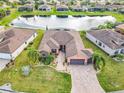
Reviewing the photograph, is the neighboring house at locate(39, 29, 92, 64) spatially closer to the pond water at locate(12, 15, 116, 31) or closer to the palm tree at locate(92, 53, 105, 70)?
the palm tree at locate(92, 53, 105, 70)

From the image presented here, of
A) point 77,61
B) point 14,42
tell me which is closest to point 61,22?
point 14,42

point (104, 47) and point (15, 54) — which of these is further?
point (104, 47)

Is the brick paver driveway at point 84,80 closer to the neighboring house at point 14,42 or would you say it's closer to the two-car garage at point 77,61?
the two-car garage at point 77,61

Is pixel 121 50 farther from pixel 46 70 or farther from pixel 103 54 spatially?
pixel 46 70

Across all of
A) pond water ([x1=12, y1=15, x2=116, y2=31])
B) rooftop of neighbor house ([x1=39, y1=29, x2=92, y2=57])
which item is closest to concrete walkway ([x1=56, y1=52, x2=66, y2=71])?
rooftop of neighbor house ([x1=39, y1=29, x2=92, y2=57])

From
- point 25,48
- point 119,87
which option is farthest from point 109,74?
point 25,48

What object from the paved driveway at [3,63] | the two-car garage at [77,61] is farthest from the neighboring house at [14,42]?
the two-car garage at [77,61]

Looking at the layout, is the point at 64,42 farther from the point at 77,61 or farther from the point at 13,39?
the point at 13,39
